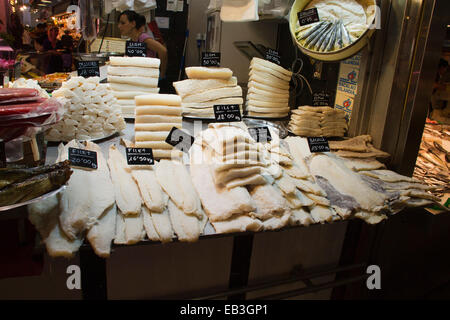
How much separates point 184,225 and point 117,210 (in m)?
0.31

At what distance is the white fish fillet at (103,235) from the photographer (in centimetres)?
128

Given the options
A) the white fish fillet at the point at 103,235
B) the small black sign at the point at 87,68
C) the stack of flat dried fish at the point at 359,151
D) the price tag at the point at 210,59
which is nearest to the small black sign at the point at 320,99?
the stack of flat dried fish at the point at 359,151

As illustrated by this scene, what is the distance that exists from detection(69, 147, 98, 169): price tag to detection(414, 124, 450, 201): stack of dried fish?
2239 mm

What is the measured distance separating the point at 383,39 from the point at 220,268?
6.13ft

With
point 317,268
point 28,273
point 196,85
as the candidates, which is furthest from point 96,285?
point 196,85

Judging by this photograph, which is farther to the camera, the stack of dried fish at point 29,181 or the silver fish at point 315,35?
the silver fish at point 315,35

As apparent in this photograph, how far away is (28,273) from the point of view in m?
1.43

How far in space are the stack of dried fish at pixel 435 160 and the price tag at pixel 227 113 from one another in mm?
1473

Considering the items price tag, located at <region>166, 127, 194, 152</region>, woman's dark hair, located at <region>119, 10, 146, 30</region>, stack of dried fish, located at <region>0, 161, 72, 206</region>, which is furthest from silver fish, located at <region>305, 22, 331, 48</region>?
woman's dark hair, located at <region>119, 10, 146, 30</region>

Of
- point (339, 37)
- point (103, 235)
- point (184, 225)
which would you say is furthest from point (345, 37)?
point (103, 235)

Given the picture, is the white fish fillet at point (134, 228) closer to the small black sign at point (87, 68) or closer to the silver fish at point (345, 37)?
the small black sign at point (87, 68)

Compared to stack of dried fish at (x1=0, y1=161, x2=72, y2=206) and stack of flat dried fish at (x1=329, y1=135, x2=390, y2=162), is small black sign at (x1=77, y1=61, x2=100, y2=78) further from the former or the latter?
stack of flat dried fish at (x1=329, y1=135, x2=390, y2=162)

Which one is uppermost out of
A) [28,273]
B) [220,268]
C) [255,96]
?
[255,96]
